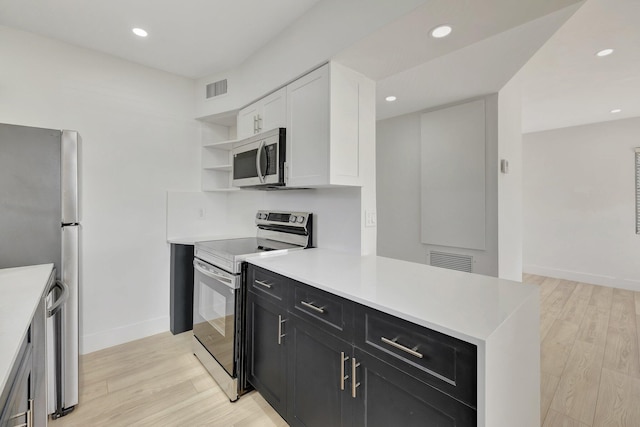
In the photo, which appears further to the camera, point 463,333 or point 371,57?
point 371,57

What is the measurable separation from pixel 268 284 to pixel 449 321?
3.51 ft

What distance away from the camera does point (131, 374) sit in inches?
85.7

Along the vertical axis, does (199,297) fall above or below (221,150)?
below

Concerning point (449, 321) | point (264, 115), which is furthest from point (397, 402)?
point (264, 115)

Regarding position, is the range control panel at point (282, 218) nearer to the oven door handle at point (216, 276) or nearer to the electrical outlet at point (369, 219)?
the electrical outlet at point (369, 219)

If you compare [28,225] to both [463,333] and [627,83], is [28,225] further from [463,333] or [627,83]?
[627,83]

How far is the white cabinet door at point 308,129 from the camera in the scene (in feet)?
5.92

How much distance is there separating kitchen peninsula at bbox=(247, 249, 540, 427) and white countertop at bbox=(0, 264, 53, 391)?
3.25 feet

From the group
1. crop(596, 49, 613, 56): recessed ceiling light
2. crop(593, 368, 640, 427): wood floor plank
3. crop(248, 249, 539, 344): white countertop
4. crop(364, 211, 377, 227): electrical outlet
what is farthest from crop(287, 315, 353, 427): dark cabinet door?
crop(596, 49, 613, 56): recessed ceiling light

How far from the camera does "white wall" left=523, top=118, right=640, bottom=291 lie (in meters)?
4.21

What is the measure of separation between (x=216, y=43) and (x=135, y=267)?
2148 mm

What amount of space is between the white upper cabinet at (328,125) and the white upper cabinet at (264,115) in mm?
94

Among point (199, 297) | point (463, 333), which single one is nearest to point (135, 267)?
point (199, 297)

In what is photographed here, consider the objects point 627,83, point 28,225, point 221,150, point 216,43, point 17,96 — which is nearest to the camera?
point 28,225
